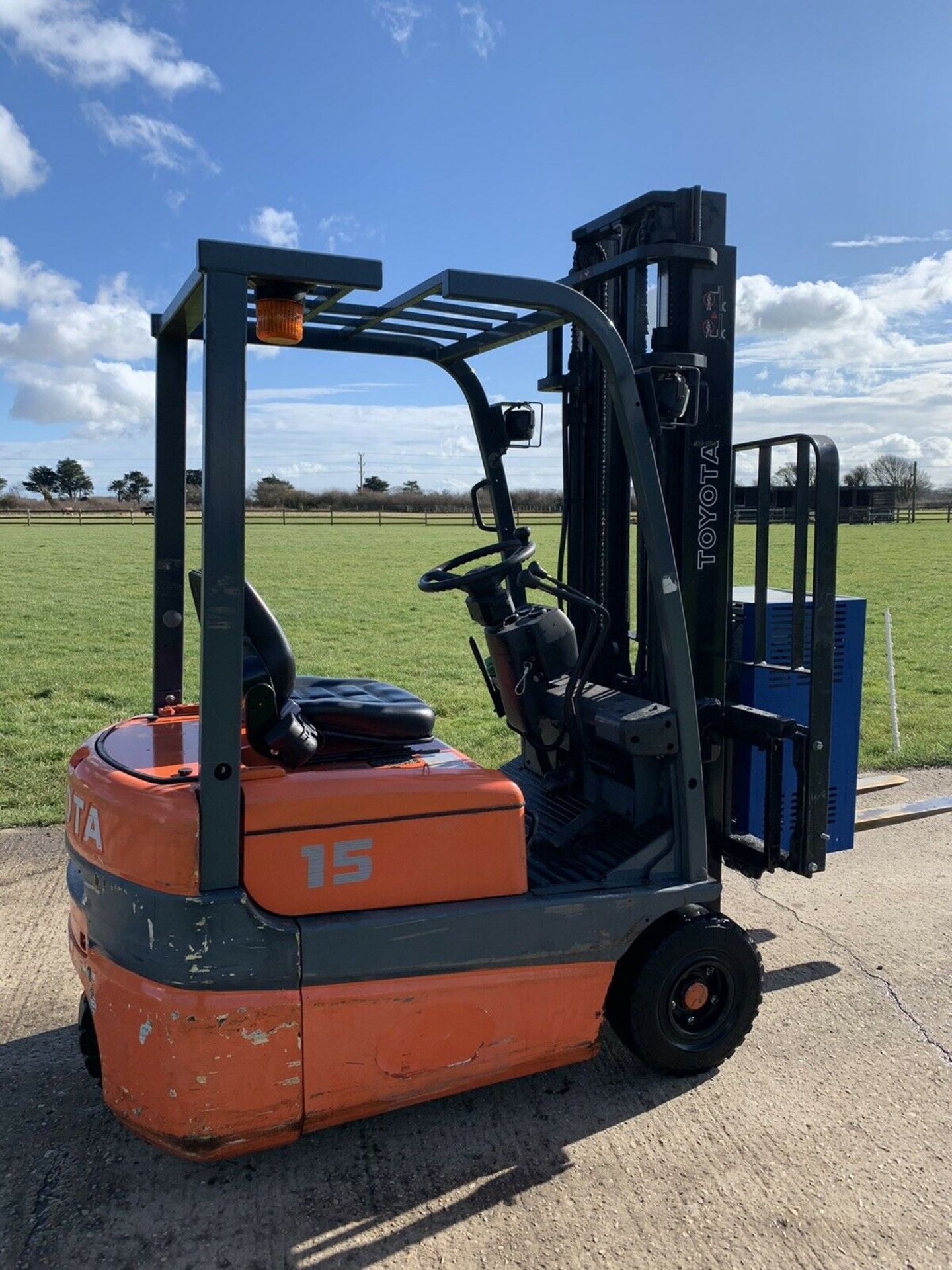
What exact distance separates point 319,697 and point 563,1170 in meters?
1.76

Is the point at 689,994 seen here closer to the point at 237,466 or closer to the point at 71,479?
the point at 237,466

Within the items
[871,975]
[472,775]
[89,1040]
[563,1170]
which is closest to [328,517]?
[871,975]

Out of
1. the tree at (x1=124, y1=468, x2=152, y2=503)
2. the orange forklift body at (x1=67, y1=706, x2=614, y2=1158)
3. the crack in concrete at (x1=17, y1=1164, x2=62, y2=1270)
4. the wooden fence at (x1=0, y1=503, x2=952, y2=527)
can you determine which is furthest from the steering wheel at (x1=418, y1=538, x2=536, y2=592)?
the tree at (x1=124, y1=468, x2=152, y2=503)

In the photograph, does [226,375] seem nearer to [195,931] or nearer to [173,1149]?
[195,931]

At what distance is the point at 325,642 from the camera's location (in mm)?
15266

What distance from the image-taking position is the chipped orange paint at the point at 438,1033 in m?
3.04

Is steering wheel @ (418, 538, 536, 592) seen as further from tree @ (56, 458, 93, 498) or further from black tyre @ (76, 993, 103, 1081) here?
tree @ (56, 458, 93, 498)

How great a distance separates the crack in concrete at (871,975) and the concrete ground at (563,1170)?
0.02 meters

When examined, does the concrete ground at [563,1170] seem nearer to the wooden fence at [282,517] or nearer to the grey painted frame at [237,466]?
the grey painted frame at [237,466]

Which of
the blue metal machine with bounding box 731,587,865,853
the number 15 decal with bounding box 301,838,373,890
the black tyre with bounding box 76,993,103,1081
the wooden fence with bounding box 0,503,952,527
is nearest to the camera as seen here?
the number 15 decal with bounding box 301,838,373,890

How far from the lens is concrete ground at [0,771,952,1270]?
290 centimetres

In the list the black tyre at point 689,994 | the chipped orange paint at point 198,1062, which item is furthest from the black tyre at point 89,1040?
the black tyre at point 689,994

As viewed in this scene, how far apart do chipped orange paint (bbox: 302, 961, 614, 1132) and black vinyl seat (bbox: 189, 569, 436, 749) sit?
0.81 m

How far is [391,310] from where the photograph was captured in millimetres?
3633
